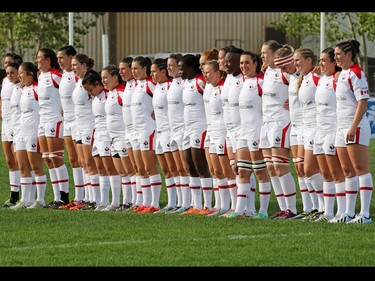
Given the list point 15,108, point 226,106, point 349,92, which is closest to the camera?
point 349,92

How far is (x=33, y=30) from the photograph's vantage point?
4575 cm

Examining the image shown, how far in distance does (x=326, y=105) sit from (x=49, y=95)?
15.3 ft

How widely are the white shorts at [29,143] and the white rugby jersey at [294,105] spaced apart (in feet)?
14.1

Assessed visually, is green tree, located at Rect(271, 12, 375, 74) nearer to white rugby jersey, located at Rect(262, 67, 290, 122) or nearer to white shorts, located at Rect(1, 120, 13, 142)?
white shorts, located at Rect(1, 120, 13, 142)

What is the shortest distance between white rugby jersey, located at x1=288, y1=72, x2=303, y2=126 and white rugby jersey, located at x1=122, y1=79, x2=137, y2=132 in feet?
8.94

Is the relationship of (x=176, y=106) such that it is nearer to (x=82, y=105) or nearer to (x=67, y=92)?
(x=82, y=105)

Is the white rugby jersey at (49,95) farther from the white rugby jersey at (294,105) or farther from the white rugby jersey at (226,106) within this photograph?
the white rugby jersey at (294,105)

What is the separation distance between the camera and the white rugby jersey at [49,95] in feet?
62.5

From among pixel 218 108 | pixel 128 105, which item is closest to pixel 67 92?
pixel 128 105

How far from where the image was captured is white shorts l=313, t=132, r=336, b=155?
15969 mm

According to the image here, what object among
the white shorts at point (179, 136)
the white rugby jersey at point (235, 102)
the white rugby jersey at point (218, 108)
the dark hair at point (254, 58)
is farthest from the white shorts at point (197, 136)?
the dark hair at point (254, 58)

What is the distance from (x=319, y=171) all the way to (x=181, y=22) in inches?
1473

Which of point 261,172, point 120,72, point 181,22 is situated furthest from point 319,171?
point 181,22
